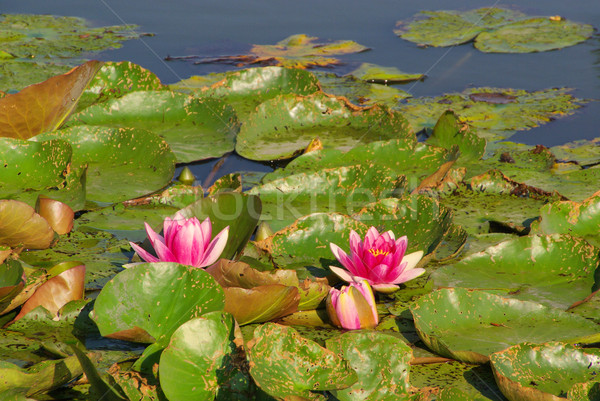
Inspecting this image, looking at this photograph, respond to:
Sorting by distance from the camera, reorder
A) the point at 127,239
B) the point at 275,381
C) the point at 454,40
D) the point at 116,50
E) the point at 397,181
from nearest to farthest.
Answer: the point at 275,381 < the point at 127,239 < the point at 397,181 < the point at 116,50 < the point at 454,40

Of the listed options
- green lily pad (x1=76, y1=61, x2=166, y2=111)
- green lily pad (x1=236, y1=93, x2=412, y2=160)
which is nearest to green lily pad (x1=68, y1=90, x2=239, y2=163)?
green lily pad (x1=236, y1=93, x2=412, y2=160)

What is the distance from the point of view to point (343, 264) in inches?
79.6

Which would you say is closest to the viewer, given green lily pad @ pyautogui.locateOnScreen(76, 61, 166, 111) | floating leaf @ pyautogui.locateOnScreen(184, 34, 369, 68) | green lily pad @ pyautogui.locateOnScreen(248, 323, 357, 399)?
green lily pad @ pyautogui.locateOnScreen(248, 323, 357, 399)

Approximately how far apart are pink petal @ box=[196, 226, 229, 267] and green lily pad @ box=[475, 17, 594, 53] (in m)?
4.05

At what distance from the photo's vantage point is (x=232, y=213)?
2.11 meters

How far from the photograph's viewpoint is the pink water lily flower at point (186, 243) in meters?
1.89

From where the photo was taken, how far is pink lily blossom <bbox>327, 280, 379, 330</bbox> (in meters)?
1.81

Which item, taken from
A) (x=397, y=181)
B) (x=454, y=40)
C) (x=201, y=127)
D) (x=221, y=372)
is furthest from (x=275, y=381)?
(x=454, y=40)

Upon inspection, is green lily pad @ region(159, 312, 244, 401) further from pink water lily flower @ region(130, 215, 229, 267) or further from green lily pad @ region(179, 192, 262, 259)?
green lily pad @ region(179, 192, 262, 259)

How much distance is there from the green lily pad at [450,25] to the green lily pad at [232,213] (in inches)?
144

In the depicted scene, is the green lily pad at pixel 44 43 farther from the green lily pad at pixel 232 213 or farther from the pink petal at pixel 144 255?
the pink petal at pixel 144 255

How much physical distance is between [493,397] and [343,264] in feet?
2.09

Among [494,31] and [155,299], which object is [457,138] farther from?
[494,31]

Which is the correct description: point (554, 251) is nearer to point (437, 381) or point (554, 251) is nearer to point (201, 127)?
point (437, 381)
